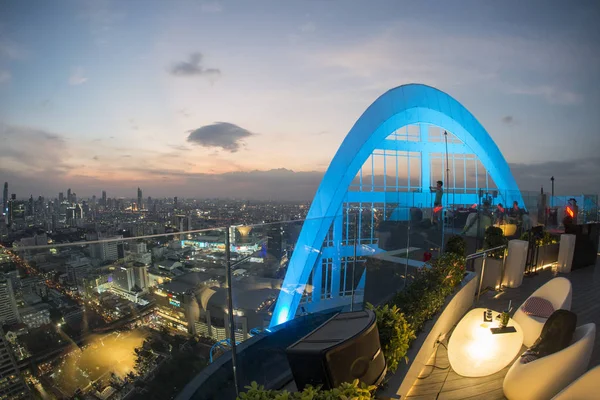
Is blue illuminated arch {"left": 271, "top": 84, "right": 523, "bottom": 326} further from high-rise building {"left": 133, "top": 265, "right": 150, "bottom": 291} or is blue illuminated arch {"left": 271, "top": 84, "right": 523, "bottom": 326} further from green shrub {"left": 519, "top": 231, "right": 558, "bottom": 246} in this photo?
high-rise building {"left": 133, "top": 265, "right": 150, "bottom": 291}

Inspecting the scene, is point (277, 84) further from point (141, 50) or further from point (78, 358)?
point (78, 358)

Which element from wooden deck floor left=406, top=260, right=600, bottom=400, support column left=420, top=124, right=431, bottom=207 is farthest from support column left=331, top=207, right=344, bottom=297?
support column left=420, top=124, right=431, bottom=207

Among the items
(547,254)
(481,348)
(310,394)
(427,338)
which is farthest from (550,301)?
(547,254)

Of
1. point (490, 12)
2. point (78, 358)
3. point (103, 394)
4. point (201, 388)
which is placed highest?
point (490, 12)

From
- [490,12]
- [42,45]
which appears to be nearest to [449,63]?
[490,12]

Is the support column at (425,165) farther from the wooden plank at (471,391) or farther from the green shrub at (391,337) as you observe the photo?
the green shrub at (391,337)

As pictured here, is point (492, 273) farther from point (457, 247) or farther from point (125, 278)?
point (125, 278)
